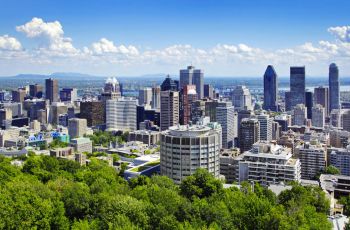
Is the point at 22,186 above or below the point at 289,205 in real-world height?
above

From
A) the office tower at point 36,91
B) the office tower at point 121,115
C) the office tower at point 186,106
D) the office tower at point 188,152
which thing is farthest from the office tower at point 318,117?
the office tower at point 36,91

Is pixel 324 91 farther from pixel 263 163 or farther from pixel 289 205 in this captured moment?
pixel 289 205

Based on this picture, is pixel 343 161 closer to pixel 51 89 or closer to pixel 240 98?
pixel 240 98

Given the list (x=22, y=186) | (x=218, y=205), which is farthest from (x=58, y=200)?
(x=218, y=205)

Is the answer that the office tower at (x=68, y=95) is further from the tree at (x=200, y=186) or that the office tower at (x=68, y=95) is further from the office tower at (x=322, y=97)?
the tree at (x=200, y=186)

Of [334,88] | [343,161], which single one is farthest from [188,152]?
[334,88]

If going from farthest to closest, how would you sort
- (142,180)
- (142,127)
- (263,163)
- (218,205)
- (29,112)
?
1. (29,112)
2. (142,127)
3. (263,163)
4. (142,180)
5. (218,205)

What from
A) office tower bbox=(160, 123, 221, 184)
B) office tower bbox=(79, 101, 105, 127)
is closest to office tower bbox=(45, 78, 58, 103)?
office tower bbox=(79, 101, 105, 127)
